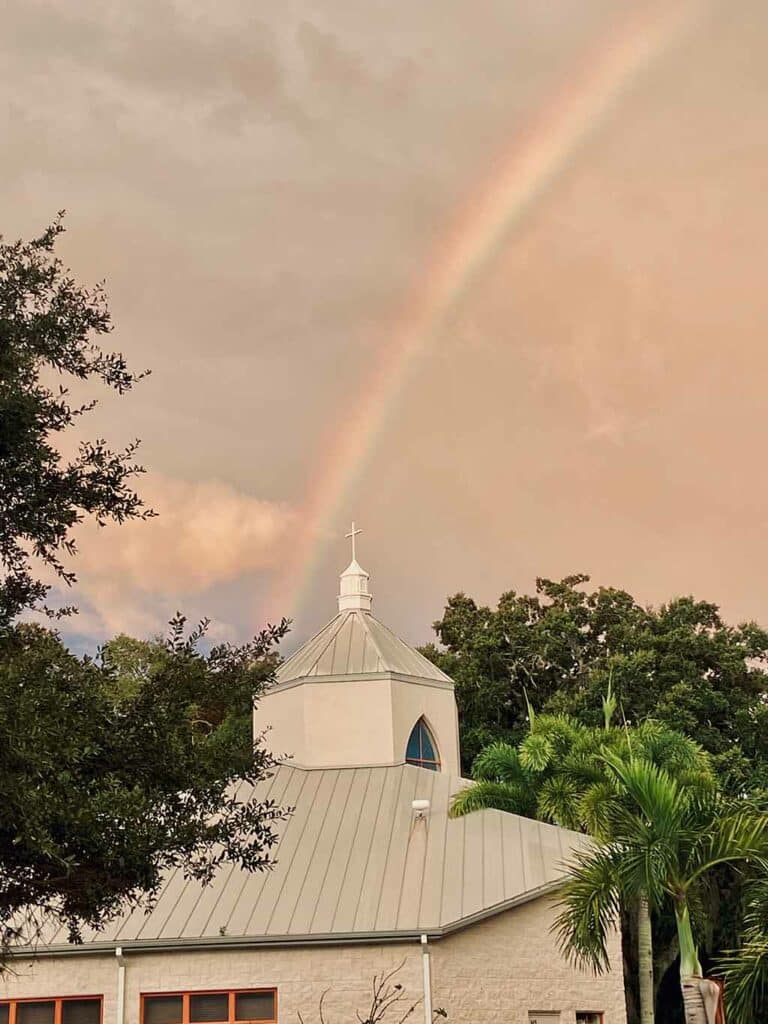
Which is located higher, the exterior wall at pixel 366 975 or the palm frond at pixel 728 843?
the palm frond at pixel 728 843

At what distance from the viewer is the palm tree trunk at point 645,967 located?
23984 mm

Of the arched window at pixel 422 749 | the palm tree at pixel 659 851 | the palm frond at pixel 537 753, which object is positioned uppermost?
the arched window at pixel 422 749

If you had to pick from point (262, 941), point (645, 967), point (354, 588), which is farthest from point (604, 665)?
point (262, 941)

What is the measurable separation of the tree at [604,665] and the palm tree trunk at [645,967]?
63.8 feet

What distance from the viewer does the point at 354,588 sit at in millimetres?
36781

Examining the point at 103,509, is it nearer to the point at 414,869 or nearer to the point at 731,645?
the point at 414,869

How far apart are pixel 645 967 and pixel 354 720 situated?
10.1 meters

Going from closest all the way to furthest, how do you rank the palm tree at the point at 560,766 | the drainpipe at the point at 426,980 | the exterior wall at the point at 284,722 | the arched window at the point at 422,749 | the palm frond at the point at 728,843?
1. the palm frond at the point at 728,843
2. the drainpipe at the point at 426,980
3. the palm tree at the point at 560,766
4. the exterior wall at the point at 284,722
5. the arched window at the point at 422,749

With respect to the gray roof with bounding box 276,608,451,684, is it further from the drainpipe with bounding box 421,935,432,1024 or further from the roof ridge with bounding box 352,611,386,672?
the drainpipe with bounding box 421,935,432,1024

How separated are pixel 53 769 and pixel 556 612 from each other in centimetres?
3755

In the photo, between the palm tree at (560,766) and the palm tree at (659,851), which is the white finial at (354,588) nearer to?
the palm tree at (560,766)

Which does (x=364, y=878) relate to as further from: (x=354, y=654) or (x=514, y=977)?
(x=354, y=654)

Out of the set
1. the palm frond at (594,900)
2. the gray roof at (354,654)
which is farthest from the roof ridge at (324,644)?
the palm frond at (594,900)

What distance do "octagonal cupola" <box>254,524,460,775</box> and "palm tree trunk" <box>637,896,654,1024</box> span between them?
8419mm
